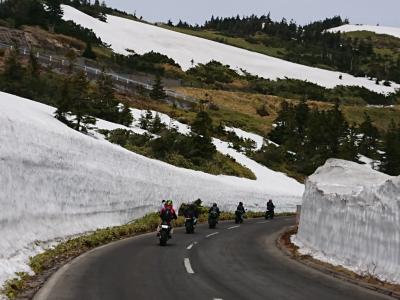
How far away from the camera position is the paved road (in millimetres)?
10109

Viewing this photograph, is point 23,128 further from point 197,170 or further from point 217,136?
Result: point 217,136

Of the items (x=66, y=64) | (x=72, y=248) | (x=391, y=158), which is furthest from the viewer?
(x=391, y=158)

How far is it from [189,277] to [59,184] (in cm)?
756

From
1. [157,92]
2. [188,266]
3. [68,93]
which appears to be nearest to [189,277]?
[188,266]

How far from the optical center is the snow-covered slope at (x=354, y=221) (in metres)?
12.6

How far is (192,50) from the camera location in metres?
130

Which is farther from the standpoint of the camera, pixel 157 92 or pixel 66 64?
pixel 157 92

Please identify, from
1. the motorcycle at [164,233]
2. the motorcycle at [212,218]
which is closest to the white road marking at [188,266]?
the motorcycle at [164,233]

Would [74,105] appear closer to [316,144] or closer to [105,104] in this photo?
[105,104]

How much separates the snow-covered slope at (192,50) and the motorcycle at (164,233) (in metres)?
93.7

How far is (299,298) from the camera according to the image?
34.6 feet

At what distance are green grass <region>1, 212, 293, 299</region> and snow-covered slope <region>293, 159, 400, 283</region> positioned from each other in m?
6.82

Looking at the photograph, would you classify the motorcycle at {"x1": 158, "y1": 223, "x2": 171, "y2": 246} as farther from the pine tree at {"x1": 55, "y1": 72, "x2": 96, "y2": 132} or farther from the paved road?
the pine tree at {"x1": 55, "y1": 72, "x2": 96, "y2": 132}

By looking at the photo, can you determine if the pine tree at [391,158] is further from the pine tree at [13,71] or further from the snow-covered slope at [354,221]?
the snow-covered slope at [354,221]
